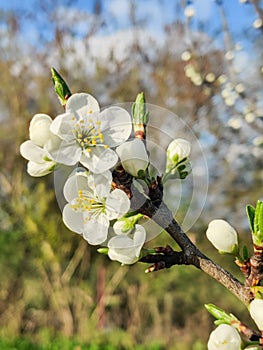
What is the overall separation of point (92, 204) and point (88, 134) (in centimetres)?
9

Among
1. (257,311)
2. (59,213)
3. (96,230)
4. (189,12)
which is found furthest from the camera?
(59,213)

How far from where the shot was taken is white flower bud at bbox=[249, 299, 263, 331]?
57 cm

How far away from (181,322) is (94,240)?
7431mm

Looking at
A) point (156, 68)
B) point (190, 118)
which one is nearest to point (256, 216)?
point (190, 118)

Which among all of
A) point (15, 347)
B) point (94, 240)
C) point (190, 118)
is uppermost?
point (190, 118)

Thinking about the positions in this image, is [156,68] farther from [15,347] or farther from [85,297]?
[15,347]

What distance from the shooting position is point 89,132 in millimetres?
711

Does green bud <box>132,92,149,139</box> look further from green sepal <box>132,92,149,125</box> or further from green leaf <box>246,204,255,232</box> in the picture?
green leaf <box>246,204,255,232</box>

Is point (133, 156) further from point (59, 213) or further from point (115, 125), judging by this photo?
point (59, 213)

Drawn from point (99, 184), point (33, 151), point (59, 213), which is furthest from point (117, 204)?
point (59, 213)

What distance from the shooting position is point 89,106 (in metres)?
0.72

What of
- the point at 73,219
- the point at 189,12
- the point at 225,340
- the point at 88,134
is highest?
the point at 189,12

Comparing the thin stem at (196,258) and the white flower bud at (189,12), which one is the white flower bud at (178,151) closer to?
the thin stem at (196,258)

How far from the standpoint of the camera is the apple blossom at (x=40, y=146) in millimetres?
677
